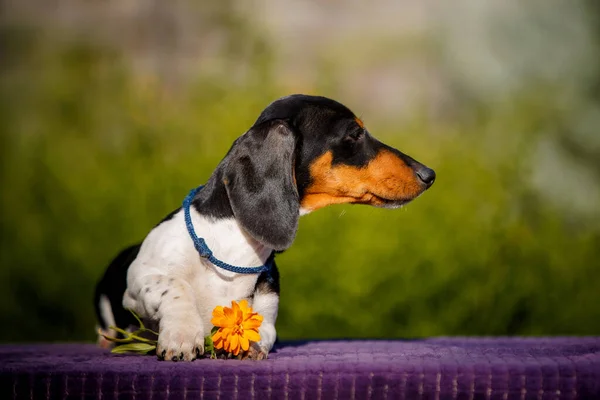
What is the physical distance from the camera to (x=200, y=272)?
3041 mm

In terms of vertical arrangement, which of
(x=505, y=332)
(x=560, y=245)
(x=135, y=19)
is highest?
(x=135, y=19)

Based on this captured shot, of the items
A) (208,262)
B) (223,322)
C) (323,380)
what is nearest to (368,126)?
(208,262)

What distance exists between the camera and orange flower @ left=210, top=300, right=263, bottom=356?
2.66 meters

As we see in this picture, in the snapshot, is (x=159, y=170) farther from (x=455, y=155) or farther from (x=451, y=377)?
(x=451, y=377)

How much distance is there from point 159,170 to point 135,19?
5.10 ft

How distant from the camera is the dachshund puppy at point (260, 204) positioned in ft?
9.47

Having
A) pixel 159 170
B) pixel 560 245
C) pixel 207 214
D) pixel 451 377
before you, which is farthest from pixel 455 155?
pixel 451 377

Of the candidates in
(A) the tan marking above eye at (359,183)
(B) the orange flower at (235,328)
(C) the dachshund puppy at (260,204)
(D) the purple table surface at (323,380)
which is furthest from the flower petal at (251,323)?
(A) the tan marking above eye at (359,183)

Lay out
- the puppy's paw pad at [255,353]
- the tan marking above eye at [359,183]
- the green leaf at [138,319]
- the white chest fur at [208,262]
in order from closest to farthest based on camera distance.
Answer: the puppy's paw pad at [255,353] < the green leaf at [138,319] < the white chest fur at [208,262] < the tan marking above eye at [359,183]

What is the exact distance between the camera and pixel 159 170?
5.70 meters

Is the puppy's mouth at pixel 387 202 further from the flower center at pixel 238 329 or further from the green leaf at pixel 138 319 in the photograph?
the green leaf at pixel 138 319

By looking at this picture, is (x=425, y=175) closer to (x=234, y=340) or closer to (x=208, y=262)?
(x=208, y=262)

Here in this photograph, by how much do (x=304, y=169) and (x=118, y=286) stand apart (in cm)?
95

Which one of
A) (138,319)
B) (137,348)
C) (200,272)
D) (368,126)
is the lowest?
(137,348)
